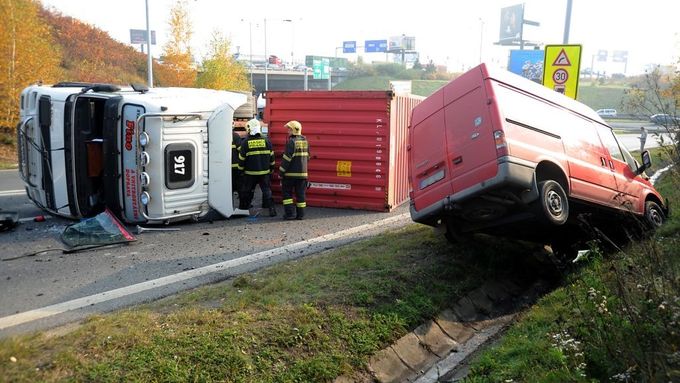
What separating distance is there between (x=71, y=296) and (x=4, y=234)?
3.37 metres

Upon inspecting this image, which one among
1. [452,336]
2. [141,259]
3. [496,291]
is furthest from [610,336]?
[141,259]

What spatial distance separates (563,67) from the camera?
1016 centimetres

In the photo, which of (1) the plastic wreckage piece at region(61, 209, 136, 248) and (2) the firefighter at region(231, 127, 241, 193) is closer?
(1) the plastic wreckage piece at region(61, 209, 136, 248)

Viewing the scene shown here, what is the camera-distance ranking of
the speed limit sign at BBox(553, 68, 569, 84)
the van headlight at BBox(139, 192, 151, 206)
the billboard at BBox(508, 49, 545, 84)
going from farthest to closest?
the billboard at BBox(508, 49, 545, 84), the speed limit sign at BBox(553, 68, 569, 84), the van headlight at BBox(139, 192, 151, 206)

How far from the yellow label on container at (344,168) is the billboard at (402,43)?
8383cm

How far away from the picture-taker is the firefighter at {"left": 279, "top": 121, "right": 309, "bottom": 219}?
30.3 ft

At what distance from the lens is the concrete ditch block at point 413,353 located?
4.88 meters

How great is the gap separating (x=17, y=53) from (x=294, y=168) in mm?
15996

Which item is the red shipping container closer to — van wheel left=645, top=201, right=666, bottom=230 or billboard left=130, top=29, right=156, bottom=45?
van wheel left=645, top=201, right=666, bottom=230

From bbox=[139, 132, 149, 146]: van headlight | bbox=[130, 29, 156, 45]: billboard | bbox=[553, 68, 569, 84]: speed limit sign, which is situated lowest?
bbox=[139, 132, 149, 146]: van headlight

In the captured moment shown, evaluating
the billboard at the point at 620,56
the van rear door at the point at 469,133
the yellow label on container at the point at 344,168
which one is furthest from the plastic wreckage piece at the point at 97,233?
the billboard at the point at 620,56

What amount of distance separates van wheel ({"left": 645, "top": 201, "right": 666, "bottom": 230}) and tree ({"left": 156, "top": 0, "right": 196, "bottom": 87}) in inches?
1052

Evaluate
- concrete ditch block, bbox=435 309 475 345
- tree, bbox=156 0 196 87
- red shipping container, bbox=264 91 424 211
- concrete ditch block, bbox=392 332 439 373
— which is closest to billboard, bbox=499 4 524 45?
tree, bbox=156 0 196 87

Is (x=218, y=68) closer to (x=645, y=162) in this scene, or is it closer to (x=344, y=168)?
(x=344, y=168)
